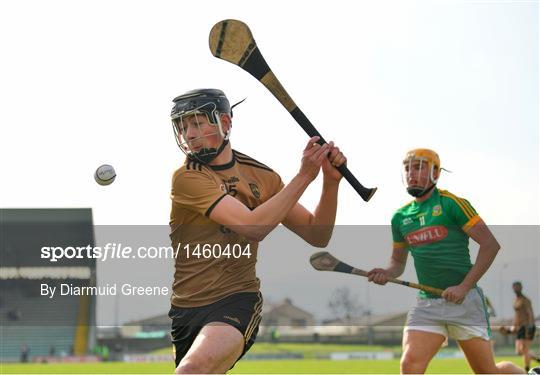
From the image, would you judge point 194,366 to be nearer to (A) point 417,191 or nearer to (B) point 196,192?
(B) point 196,192

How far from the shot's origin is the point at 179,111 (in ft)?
14.5

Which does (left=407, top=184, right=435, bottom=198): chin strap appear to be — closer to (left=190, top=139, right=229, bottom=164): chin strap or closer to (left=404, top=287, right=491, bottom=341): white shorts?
(left=404, top=287, right=491, bottom=341): white shorts

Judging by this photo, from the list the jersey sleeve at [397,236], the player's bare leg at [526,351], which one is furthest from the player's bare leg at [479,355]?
the player's bare leg at [526,351]

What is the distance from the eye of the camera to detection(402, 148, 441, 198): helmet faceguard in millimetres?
6500

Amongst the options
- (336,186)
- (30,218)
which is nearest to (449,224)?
(336,186)

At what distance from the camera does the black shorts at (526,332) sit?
44.4ft

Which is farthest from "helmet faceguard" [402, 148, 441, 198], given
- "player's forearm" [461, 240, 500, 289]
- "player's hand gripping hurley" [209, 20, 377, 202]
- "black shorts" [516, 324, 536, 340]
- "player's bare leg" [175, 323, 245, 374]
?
"black shorts" [516, 324, 536, 340]

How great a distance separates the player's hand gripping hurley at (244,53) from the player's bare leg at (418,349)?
1770mm

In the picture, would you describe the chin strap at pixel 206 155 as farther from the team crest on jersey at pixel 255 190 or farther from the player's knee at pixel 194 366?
the player's knee at pixel 194 366

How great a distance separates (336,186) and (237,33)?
105 cm

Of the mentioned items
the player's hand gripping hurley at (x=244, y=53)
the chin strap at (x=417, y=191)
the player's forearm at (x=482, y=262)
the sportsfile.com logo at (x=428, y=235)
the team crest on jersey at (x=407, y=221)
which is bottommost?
the player's forearm at (x=482, y=262)

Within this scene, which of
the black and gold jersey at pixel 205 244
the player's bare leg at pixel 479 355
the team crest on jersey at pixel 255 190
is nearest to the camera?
the black and gold jersey at pixel 205 244

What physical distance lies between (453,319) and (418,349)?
351 millimetres

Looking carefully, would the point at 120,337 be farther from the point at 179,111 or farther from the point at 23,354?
the point at 179,111
